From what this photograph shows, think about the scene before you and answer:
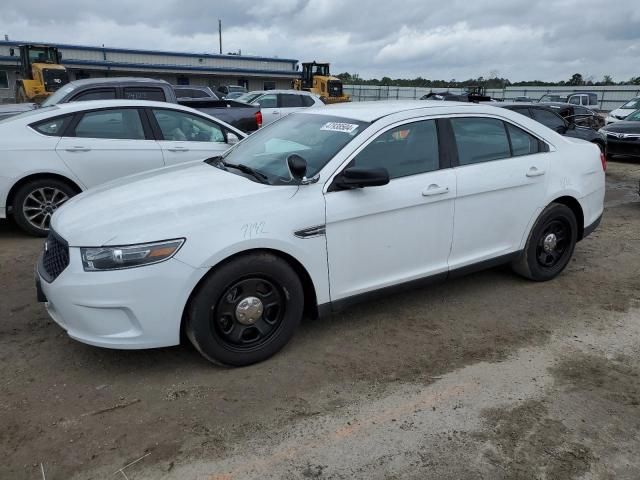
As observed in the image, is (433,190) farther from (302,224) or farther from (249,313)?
(249,313)

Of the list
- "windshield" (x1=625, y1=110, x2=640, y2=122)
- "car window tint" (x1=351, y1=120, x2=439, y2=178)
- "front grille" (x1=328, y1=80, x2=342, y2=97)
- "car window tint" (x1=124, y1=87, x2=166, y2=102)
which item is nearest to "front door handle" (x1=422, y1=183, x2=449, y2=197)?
"car window tint" (x1=351, y1=120, x2=439, y2=178)

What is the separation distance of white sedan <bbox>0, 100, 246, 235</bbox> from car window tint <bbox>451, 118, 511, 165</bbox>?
3.48 meters

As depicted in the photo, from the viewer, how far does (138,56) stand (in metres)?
41.6

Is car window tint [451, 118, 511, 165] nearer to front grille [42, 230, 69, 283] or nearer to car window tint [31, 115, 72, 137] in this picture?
front grille [42, 230, 69, 283]

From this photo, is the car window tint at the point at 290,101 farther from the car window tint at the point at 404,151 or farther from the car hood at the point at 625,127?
the car window tint at the point at 404,151

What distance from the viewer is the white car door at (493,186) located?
4.08 m

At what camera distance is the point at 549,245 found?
15.7ft

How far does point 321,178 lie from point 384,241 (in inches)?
25.4

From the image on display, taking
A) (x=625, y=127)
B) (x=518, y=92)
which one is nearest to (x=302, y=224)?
(x=625, y=127)

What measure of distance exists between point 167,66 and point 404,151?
4178 cm

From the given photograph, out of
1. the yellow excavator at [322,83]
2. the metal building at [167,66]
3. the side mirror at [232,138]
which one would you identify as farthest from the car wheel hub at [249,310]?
the metal building at [167,66]

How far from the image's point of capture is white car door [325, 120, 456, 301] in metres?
3.52

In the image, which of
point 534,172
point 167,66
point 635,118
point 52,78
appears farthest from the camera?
point 167,66

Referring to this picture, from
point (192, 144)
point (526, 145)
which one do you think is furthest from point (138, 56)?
point (526, 145)
